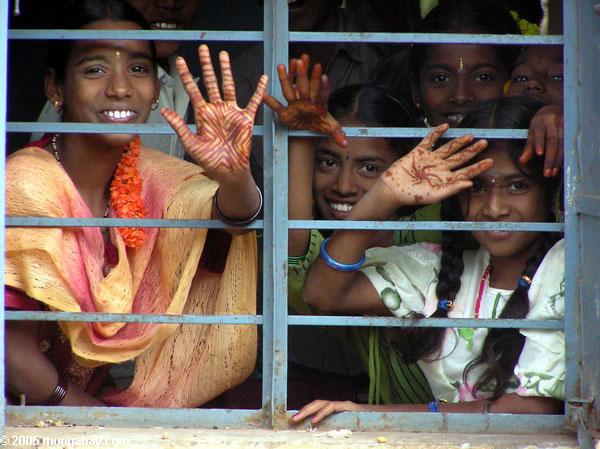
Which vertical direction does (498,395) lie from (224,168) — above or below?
below

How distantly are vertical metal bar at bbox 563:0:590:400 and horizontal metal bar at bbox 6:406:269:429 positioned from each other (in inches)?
32.7

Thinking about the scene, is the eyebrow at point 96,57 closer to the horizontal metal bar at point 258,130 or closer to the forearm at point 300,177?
the horizontal metal bar at point 258,130

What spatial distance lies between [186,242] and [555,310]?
108 cm

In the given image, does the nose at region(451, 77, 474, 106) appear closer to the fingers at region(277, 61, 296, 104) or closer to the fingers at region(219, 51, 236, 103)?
the fingers at region(277, 61, 296, 104)

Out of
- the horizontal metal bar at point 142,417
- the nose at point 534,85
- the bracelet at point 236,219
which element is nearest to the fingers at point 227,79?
the bracelet at point 236,219

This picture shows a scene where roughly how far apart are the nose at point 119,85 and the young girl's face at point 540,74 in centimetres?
124

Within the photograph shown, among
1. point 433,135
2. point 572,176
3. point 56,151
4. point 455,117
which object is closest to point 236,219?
point 433,135

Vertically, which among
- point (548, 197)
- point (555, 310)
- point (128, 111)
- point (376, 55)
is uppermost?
point (376, 55)

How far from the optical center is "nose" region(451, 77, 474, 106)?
3504mm

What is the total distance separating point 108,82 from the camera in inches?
128

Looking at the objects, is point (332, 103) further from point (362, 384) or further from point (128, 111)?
point (362, 384)

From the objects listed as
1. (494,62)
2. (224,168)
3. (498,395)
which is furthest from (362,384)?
(224,168)

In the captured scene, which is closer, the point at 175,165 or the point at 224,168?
the point at 224,168

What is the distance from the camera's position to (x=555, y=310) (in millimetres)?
2861
